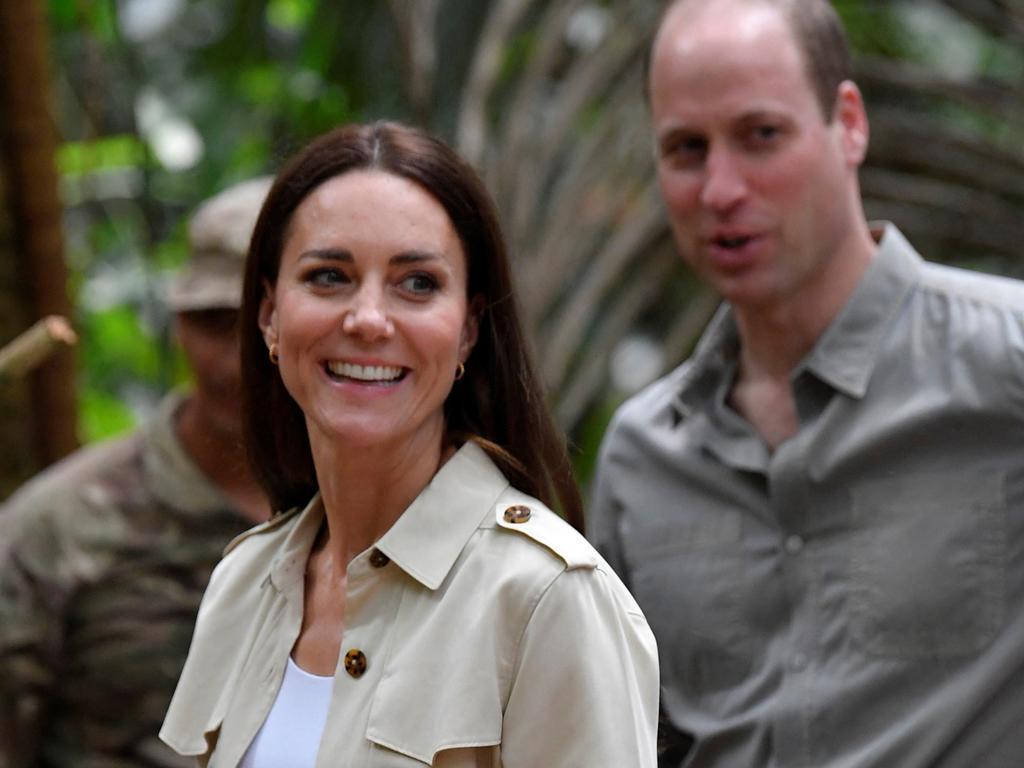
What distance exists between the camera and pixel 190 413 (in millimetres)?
3980

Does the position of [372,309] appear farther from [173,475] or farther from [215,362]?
[173,475]

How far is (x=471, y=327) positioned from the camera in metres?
2.27

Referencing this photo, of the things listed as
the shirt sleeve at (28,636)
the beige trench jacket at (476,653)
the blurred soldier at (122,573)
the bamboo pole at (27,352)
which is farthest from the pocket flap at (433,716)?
the shirt sleeve at (28,636)

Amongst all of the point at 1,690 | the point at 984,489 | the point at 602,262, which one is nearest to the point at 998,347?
the point at 984,489

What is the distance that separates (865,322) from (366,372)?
122 cm

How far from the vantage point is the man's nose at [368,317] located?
6.82ft

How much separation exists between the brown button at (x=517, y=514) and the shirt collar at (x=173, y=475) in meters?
1.86

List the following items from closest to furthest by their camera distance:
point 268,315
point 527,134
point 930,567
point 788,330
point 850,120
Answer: point 268,315
point 930,567
point 788,330
point 850,120
point 527,134

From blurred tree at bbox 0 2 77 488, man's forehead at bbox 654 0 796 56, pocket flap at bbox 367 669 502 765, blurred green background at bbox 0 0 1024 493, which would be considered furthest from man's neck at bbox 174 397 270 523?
pocket flap at bbox 367 669 502 765

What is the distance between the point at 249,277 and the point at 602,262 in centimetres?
347

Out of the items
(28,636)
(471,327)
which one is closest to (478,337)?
(471,327)

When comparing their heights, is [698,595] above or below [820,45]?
below

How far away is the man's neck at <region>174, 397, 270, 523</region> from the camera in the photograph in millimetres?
3904

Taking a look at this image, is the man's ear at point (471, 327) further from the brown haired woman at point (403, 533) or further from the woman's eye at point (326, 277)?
the woman's eye at point (326, 277)
